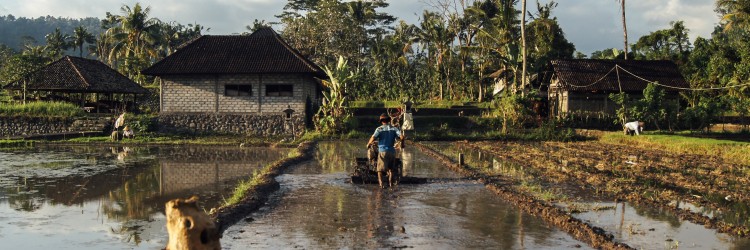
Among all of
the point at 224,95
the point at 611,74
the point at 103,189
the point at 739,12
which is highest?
the point at 739,12

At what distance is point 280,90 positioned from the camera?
96.8 feet

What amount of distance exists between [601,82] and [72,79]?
26.0 metres

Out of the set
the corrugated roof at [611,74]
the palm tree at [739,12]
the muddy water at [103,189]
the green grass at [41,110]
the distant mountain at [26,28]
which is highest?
the distant mountain at [26,28]

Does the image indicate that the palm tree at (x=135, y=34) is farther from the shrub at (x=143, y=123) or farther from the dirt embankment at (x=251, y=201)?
the dirt embankment at (x=251, y=201)

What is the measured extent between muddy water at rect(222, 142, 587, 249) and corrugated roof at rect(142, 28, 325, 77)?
54.5 ft

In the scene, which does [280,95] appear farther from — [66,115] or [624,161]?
[624,161]

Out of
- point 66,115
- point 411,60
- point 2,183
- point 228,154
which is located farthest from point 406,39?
point 2,183

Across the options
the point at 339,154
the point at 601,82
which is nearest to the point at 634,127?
the point at 601,82

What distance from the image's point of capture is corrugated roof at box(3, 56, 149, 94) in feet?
105

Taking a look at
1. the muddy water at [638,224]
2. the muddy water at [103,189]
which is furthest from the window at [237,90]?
the muddy water at [638,224]

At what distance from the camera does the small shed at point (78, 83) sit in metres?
31.9

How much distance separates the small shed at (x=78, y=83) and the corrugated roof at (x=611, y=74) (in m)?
22.2

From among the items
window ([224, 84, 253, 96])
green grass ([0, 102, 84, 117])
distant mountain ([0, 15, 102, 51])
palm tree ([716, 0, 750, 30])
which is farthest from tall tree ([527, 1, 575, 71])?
distant mountain ([0, 15, 102, 51])

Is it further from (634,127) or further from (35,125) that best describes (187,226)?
(35,125)
